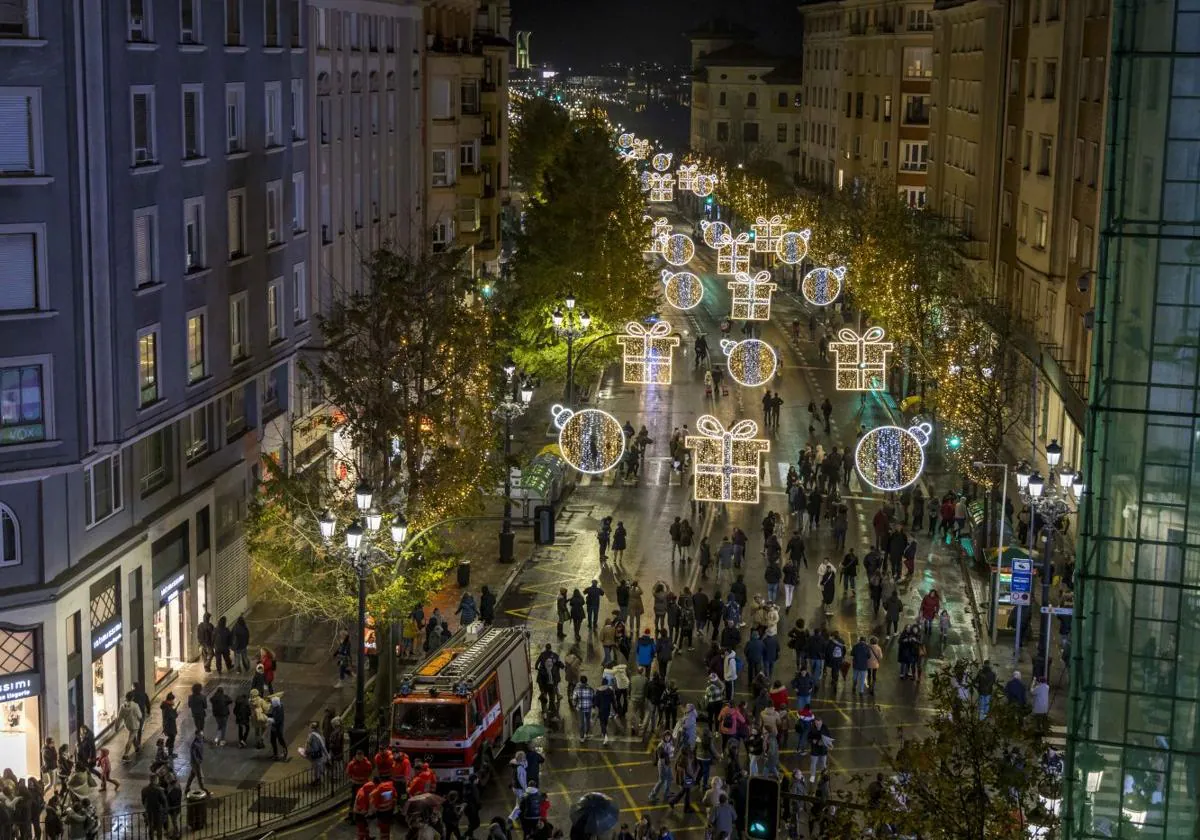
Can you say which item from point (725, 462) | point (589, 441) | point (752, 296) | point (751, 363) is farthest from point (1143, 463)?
point (752, 296)

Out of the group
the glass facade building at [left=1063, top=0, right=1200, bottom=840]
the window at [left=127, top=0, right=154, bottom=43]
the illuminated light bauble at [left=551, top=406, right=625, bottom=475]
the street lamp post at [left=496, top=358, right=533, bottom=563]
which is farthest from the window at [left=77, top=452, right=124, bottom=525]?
the glass facade building at [left=1063, top=0, right=1200, bottom=840]

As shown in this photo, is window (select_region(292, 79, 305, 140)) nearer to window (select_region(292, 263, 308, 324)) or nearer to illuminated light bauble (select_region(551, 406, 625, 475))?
window (select_region(292, 263, 308, 324))

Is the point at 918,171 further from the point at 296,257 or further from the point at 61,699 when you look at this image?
the point at 61,699

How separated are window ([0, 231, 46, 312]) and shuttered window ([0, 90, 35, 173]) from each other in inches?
48.7

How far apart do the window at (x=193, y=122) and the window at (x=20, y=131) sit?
23.5 feet

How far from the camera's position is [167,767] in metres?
35.3

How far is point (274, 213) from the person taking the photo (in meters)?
51.2

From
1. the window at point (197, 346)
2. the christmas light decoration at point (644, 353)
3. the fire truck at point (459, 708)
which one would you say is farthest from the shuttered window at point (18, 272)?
the christmas light decoration at point (644, 353)

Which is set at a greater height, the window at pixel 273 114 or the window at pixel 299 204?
the window at pixel 273 114

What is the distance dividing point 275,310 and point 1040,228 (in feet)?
106

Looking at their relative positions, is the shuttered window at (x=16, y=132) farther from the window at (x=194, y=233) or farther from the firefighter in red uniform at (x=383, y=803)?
the firefighter in red uniform at (x=383, y=803)

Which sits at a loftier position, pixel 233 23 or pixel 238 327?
pixel 233 23

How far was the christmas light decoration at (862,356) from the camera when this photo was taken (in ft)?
211

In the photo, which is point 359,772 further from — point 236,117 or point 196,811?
point 236,117
